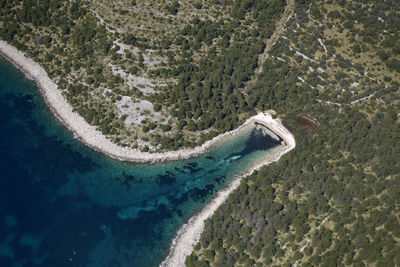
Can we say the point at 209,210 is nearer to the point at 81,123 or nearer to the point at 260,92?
the point at 260,92

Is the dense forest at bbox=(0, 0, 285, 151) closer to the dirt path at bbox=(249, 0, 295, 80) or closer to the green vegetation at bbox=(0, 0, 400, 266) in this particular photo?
the green vegetation at bbox=(0, 0, 400, 266)

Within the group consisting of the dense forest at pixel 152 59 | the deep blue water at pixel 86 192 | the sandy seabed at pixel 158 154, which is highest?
the dense forest at pixel 152 59

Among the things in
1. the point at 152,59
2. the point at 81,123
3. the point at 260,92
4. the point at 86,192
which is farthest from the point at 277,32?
the point at 86,192

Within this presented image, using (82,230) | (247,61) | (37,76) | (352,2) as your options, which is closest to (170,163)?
(82,230)

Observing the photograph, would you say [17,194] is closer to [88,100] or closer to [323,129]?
[88,100]

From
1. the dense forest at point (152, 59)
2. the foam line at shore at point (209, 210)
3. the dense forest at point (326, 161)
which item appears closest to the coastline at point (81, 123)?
the foam line at shore at point (209, 210)

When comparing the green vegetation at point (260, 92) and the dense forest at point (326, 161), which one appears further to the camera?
the green vegetation at point (260, 92)

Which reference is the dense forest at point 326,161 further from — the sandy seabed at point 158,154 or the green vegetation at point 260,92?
the sandy seabed at point 158,154
